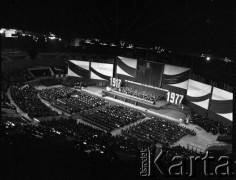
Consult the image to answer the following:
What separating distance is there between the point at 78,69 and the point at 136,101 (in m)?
12.5

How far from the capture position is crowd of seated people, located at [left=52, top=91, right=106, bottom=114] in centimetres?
2908

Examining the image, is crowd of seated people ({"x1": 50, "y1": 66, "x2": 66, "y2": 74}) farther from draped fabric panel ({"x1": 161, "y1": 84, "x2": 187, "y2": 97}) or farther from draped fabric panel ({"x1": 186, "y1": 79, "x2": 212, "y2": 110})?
draped fabric panel ({"x1": 186, "y1": 79, "x2": 212, "y2": 110})

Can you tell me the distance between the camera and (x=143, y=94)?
3431 centimetres

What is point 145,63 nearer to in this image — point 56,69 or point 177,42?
point 177,42

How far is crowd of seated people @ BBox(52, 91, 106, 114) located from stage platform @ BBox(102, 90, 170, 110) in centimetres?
232

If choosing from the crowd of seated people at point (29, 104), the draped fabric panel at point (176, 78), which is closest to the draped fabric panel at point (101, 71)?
the draped fabric panel at point (176, 78)

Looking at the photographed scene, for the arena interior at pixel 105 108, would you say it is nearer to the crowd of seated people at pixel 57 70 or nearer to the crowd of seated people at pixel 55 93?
the crowd of seated people at pixel 55 93

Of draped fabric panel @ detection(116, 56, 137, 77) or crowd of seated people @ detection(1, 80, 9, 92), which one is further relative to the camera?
draped fabric panel @ detection(116, 56, 137, 77)

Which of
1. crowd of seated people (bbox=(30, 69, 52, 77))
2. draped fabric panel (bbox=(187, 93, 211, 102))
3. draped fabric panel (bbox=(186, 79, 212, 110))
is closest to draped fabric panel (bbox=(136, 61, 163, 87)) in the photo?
draped fabric panel (bbox=(186, 79, 212, 110))

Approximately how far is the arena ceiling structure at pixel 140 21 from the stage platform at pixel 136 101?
7.02 meters

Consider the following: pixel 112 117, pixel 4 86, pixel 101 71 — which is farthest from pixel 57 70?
pixel 112 117

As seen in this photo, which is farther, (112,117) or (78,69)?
(78,69)

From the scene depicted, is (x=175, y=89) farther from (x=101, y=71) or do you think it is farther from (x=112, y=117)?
(x=101, y=71)

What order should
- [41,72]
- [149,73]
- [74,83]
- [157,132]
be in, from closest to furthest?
1. [157,132]
2. [149,73]
3. [74,83]
4. [41,72]
